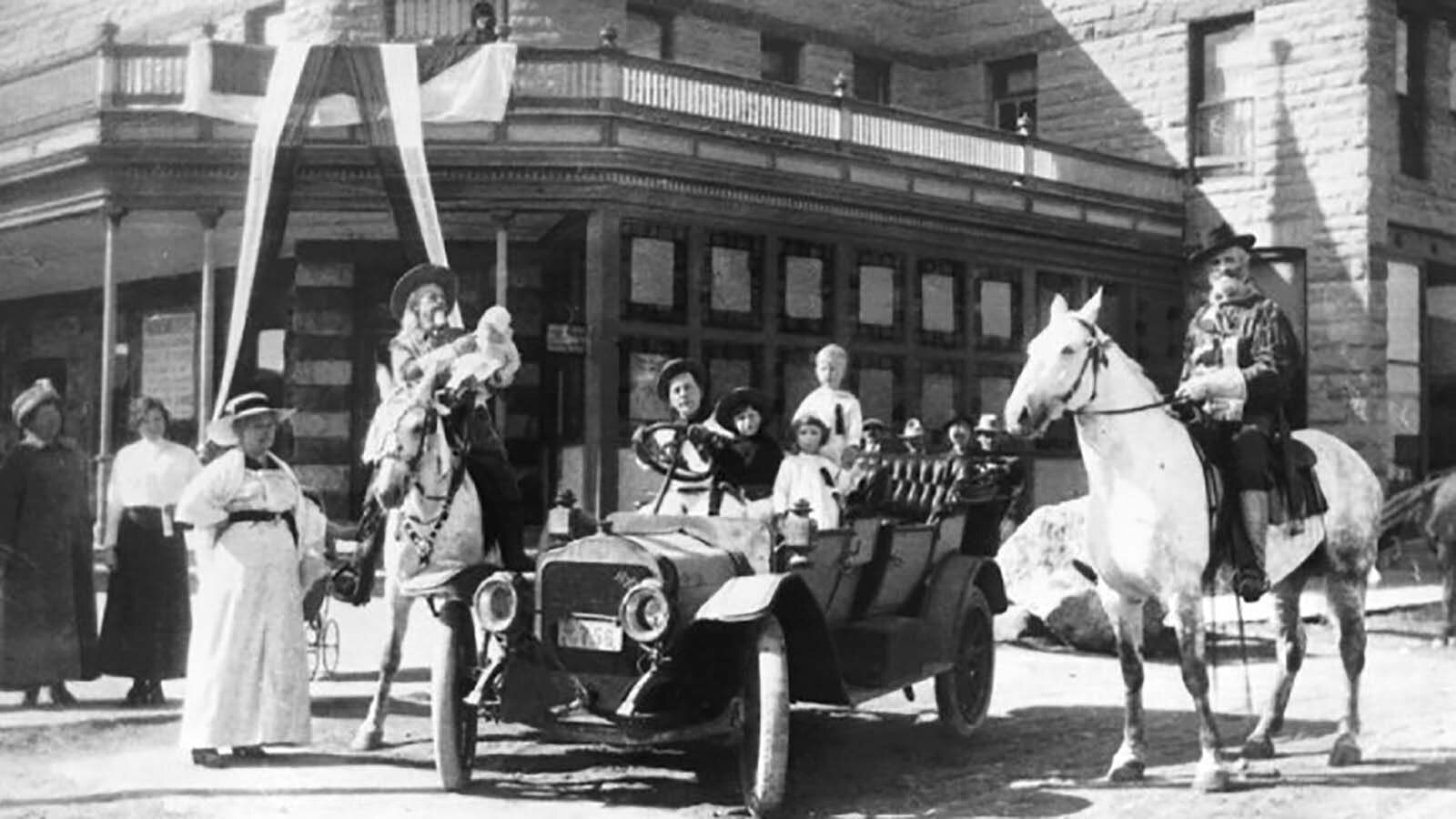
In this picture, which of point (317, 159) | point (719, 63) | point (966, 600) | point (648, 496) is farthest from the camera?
point (719, 63)

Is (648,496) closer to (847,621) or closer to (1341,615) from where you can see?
(847,621)

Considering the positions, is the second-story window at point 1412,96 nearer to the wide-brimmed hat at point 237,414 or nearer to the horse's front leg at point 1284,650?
the horse's front leg at point 1284,650

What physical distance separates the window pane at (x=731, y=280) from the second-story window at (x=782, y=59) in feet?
21.5

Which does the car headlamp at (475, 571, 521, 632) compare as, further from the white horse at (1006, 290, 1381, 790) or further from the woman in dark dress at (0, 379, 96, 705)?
the woman in dark dress at (0, 379, 96, 705)

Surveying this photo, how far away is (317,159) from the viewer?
48.2 feet

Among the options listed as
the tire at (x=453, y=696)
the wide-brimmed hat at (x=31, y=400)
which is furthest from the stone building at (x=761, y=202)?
the tire at (x=453, y=696)

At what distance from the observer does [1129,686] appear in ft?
24.7

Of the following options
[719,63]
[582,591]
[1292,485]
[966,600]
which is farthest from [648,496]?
[719,63]

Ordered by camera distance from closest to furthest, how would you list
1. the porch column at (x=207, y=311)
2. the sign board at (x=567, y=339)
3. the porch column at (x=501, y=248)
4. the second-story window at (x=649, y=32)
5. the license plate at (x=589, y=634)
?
the license plate at (x=589, y=634)
the porch column at (x=207, y=311)
the sign board at (x=567, y=339)
the porch column at (x=501, y=248)
the second-story window at (x=649, y=32)

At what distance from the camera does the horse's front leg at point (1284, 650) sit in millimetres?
8055

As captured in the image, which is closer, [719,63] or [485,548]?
[485,548]

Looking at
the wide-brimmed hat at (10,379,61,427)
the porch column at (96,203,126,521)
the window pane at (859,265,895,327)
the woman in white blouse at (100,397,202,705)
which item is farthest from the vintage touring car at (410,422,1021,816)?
the window pane at (859,265,895,327)

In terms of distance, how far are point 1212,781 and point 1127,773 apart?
0.46m

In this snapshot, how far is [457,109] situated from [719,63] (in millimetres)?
6828
